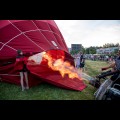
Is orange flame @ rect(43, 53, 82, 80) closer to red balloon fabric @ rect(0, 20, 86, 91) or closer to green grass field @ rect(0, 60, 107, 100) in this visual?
red balloon fabric @ rect(0, 20, 86, 91)

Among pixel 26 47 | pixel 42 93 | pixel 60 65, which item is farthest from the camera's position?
pixel 60 65

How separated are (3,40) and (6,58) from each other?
0.82m

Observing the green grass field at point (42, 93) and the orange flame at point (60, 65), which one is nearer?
the green grass field at point (42, 93)

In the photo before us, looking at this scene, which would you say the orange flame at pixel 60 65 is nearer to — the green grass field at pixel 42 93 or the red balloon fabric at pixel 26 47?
the red balloon fabric at pixel 26 47

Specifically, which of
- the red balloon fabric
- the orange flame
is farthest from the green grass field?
the orange flame

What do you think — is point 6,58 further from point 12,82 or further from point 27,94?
point 27,94

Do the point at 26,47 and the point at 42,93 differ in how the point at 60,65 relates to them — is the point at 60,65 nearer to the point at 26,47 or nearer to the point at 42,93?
the point at 26,47

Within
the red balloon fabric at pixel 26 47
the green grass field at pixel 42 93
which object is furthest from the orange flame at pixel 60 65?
the green grass field at pixel 42 93

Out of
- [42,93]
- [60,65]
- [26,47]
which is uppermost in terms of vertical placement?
[26,47]

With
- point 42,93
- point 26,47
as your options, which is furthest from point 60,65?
point 42,93

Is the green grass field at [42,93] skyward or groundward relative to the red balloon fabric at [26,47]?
groundward

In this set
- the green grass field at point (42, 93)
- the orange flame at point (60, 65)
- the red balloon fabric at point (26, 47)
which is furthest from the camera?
the orange flame at point (60, 65)

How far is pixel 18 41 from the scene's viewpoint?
23.0ft
